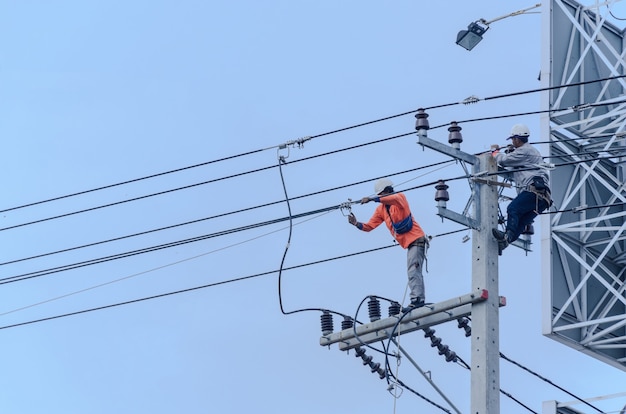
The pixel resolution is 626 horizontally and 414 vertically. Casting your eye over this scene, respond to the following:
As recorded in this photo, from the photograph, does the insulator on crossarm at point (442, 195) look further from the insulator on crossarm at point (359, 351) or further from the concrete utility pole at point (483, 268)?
the insulator on crossarm at point (359, 351)


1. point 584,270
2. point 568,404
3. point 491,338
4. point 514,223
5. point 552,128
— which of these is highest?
point 552,128

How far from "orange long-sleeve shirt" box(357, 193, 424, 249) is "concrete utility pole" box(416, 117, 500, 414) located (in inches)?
57.1

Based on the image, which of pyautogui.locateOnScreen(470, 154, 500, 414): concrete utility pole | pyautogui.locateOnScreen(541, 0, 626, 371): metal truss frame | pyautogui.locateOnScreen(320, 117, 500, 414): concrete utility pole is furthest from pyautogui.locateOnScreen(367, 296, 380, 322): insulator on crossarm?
pyautogui.locateOnScreen(541, 0, 626, 371): metal truss frame

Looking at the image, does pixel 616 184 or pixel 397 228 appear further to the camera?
pixel 616 184

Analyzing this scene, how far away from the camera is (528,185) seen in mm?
20797

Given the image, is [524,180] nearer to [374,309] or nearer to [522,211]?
[522,211]

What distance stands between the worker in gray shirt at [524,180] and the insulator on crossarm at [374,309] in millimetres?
1849

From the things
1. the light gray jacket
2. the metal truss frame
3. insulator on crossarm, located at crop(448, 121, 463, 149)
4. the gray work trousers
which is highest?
the metal truss frame

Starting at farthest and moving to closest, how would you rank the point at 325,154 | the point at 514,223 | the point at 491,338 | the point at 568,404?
the point at 568,404, the point at 325,154, the point at 514,223, the point at 491,338

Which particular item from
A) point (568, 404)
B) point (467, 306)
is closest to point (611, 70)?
point (568, 404)

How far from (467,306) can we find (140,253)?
6119mm

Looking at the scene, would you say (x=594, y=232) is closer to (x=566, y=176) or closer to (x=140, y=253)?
(x=566, y=176)

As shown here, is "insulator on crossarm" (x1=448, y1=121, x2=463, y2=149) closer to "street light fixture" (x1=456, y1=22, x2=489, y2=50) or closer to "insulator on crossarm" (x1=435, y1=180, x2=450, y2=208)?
"insulator on crossarm" (x1=435, y1=180, x2=450, y2=208)

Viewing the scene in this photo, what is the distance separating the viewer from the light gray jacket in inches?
819
